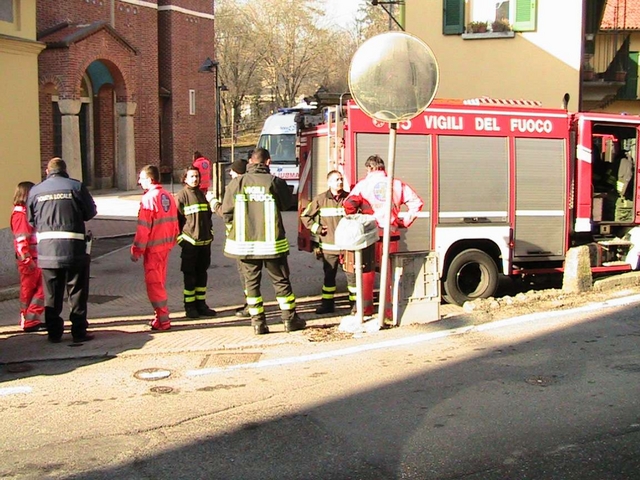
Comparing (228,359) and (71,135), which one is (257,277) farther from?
(71,135)

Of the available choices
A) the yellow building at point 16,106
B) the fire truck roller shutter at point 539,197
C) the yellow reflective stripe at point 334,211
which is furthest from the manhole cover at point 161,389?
the yellow building at point 16,106

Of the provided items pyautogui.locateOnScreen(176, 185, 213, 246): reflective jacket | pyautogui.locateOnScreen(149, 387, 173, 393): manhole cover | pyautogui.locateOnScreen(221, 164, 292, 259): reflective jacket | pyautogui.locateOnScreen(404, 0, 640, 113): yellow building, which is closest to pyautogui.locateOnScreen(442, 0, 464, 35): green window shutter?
pyautogui.locateOnScreen(404, 0, 640, 113): yellow building

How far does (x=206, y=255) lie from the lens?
31.1 feet

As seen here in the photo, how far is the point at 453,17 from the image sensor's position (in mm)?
18984

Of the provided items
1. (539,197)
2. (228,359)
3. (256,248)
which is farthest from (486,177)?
(228,359)

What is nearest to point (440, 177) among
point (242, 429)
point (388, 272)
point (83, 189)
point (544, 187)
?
point (544, 187)

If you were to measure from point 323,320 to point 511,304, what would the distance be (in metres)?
2.08

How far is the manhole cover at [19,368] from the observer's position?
23.1ft

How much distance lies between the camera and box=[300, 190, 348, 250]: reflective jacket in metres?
9.24

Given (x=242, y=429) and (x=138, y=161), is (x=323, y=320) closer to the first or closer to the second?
(x=242, y=429)

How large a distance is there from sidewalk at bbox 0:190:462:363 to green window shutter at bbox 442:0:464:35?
23.8 feet

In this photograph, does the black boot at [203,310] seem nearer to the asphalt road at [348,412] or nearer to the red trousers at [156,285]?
the red trousers at [156,285]

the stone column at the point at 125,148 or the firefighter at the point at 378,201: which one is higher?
the stone column at the point at 125,148

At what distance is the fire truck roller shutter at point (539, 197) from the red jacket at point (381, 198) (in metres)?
1.96
